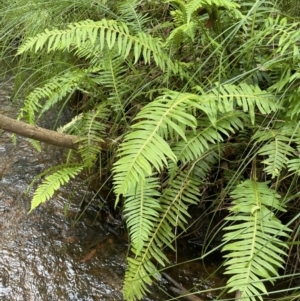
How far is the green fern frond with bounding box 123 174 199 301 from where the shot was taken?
1783 millimetres

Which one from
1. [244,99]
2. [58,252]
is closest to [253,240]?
[244,99]

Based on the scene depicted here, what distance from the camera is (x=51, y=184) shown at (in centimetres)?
216

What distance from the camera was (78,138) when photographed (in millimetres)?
2271

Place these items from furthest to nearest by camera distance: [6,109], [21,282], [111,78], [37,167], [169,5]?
[6,109] < [169,5] < [37,167] < [111,78] < [21,282]

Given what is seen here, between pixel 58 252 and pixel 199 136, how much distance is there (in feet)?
3.08

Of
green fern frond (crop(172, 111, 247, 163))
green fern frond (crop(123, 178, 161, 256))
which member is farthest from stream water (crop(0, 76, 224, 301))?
green fern frond (crop(172, 111, 247, 163))

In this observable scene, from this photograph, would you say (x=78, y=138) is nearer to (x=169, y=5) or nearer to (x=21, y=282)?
(x=21, y=282)

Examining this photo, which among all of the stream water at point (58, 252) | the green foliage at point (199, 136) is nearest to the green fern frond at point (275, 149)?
the green foliage at point (199, 136)

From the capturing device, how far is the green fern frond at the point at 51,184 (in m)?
2.09

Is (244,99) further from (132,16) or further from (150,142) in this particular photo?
(132,16)

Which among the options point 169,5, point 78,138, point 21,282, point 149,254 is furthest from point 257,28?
point 21,282

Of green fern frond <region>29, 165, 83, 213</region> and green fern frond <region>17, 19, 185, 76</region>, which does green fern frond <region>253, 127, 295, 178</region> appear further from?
green fern frond <region>29, 165, 83, 213</region>

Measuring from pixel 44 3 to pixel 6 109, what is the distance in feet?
2.78

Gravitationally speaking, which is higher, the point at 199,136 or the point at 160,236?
the point at 199,136
